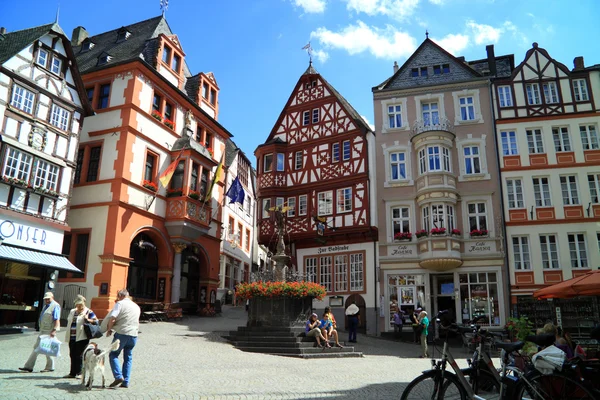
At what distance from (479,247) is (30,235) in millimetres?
20882

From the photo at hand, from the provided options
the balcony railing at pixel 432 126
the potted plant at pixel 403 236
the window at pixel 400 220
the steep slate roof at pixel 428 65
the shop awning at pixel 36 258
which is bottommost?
the shop awning at pixel 36 258

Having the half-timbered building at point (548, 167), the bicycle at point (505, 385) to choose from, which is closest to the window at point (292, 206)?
the half-timbered building at point (548, 167)

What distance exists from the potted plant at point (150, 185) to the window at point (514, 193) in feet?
60.6

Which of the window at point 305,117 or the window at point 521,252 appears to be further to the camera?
the window at point 305,117

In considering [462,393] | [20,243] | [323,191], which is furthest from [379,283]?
[462,393]

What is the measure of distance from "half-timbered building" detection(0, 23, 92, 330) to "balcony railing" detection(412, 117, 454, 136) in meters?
17.5

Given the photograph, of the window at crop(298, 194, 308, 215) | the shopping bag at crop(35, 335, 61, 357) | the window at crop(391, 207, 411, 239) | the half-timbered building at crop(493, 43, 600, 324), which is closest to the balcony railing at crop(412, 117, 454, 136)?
the half-timbered building at crop(493, 43, 600, 324)

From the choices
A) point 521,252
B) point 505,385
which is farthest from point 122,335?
point 521,252

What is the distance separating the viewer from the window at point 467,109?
2788cm

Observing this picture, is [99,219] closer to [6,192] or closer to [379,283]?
[6,192]

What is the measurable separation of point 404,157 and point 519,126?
6.38 m

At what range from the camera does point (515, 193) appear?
2630 cm

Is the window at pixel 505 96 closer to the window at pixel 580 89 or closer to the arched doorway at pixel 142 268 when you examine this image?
the window at pixel 580 89

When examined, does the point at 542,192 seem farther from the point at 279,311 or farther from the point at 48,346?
the point at 48,346
